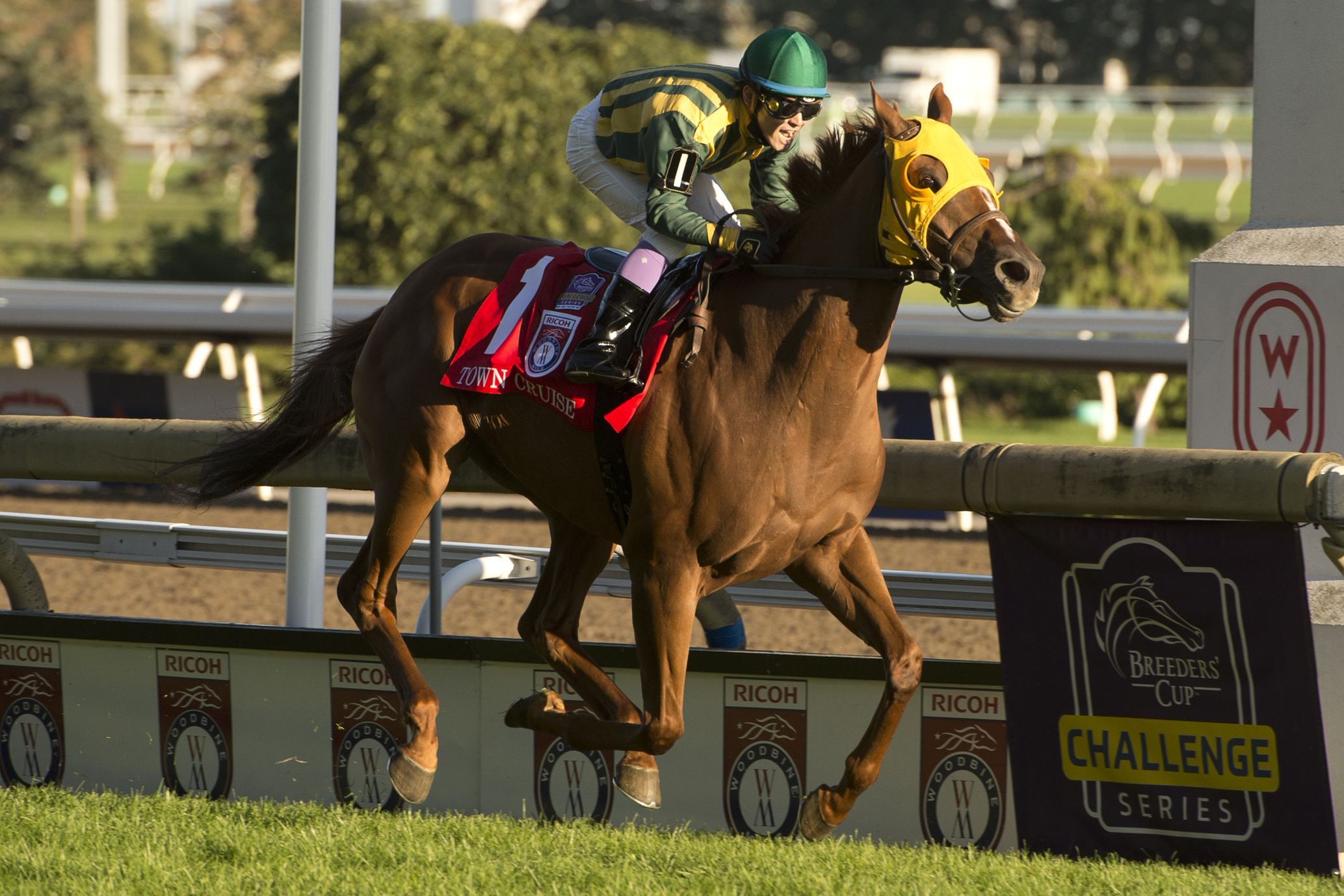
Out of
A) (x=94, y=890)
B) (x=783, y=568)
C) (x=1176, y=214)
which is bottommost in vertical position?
(x=94, y=890)

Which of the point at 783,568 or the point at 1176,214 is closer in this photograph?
the point at 783,568

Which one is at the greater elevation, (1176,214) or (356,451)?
(1176,214)

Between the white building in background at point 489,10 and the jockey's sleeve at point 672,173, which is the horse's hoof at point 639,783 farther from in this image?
the white building in background at point 489,10

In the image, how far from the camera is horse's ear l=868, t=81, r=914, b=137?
3.79m

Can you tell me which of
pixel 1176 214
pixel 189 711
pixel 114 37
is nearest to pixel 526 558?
pixel 189 711

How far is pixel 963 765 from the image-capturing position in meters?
4.33

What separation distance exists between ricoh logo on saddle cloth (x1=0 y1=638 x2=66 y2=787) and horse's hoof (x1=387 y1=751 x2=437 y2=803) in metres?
1.27

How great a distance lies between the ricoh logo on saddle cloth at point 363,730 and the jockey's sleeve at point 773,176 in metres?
1.66

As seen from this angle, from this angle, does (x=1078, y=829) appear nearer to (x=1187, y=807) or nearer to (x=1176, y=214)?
(x=1187, y=807)

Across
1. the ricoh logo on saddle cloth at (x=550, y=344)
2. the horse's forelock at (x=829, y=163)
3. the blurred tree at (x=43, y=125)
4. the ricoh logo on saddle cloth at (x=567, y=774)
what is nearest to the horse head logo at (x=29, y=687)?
the ricoh logo on saddle cloth at (x=567, y=774)

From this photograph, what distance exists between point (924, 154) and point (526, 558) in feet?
6.50

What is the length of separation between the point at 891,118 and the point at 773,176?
0.54 metres

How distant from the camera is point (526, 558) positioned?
5.20 meters

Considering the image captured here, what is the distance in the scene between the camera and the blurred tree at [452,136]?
17.5 meters
